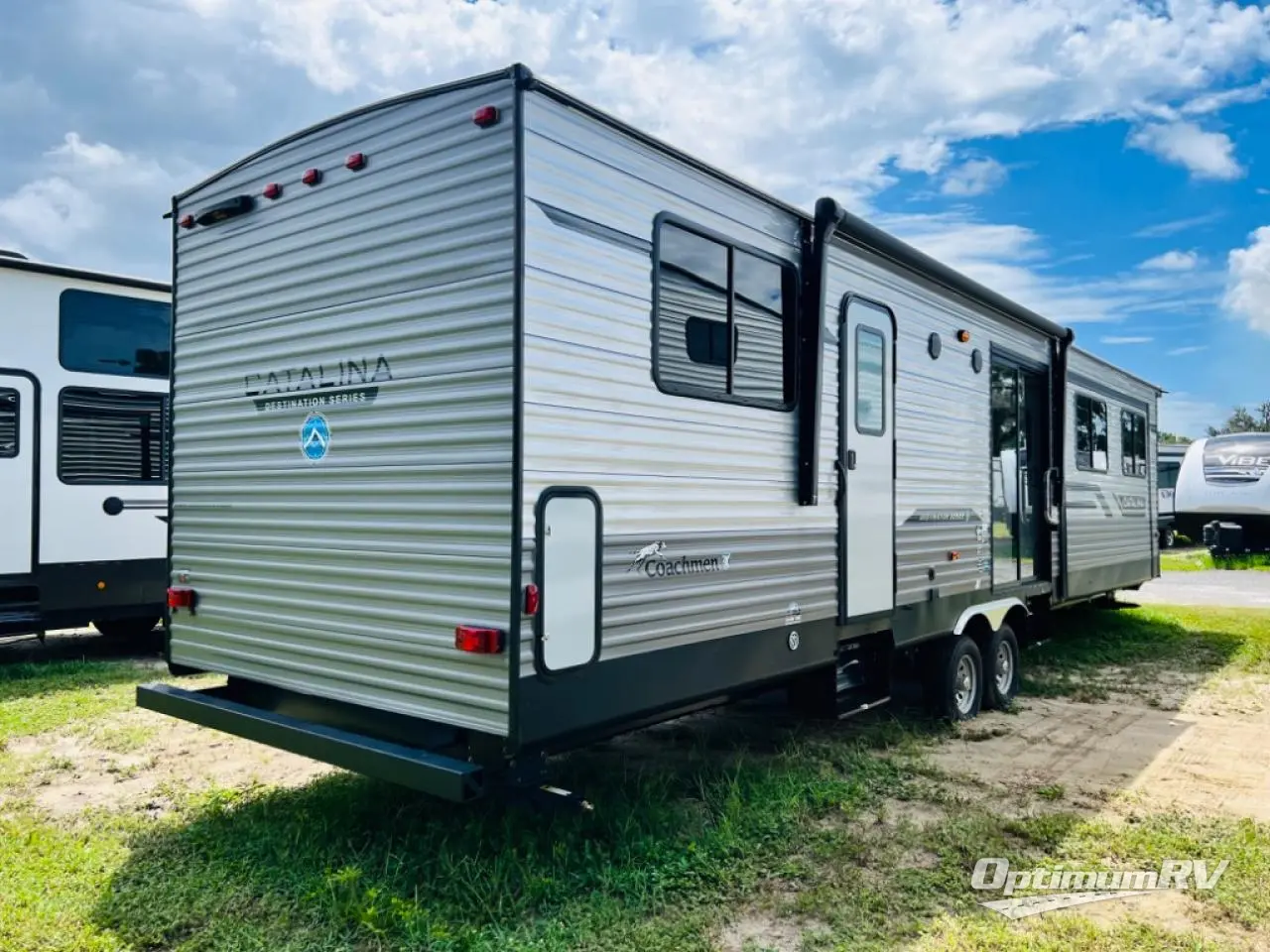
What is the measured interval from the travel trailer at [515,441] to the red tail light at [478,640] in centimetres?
1

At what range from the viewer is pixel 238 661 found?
15.6 ft

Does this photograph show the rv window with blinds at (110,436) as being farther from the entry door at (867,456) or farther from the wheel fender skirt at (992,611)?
the wheel fender skirt at (992,611)

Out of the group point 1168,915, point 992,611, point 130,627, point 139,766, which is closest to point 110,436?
point 130,627

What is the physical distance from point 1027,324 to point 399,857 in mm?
6356

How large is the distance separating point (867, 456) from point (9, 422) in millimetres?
6804

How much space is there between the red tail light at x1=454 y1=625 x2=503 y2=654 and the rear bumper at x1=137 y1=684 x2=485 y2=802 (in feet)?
1.36

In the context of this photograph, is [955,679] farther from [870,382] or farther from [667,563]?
[667,563]

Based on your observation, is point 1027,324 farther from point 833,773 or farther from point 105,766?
point 105,766

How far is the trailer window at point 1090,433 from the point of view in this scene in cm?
901

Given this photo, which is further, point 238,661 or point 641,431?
point 238,661

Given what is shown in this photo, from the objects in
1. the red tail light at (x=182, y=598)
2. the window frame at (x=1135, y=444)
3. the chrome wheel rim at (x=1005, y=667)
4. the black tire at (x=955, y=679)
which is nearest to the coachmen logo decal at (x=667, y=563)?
the red tail light at (x=182, y=598)

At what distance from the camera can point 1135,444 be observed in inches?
434

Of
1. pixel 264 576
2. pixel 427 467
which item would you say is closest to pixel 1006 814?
pixel 427 467

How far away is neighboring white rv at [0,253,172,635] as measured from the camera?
8.12m
